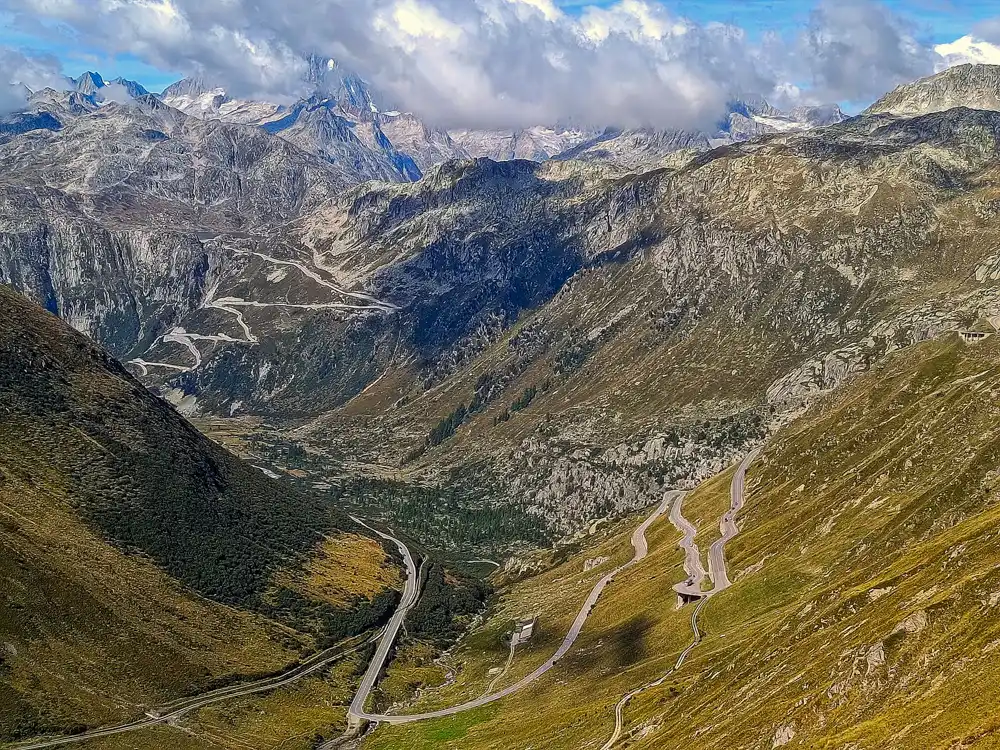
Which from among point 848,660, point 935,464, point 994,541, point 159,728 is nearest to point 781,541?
point 935,464

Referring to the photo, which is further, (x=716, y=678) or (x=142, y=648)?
(x=142, y=648)

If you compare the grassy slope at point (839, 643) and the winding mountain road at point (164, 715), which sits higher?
the winding mountain road at point (164, 715)

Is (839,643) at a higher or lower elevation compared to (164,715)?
lower

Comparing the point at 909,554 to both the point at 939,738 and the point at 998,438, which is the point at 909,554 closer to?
the point at 998,438

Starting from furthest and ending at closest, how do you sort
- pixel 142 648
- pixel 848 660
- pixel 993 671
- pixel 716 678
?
pixel 142 648 → pixel 716 678 → pixel 848 660 → pixel 993 671

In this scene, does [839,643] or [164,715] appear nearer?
[839,643]

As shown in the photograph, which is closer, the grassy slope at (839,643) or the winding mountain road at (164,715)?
the grassy slope at (839,643)

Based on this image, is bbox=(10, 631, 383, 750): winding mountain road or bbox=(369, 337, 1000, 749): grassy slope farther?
bbox=(10, 631, 383, 750): winding mountain road

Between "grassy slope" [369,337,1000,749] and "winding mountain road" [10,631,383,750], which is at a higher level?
"winding mountain road" [10,631,383,750]
